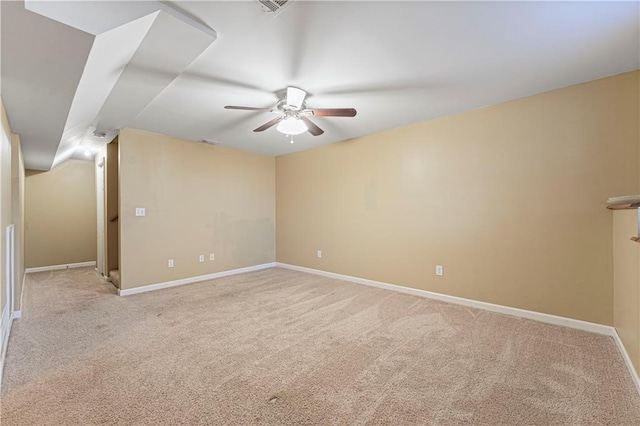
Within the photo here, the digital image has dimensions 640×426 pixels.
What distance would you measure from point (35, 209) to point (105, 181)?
89.1 inches

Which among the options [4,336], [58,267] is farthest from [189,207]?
[58,267]

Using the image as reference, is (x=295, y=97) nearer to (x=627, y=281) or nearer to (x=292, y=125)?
(x=292, y=125)

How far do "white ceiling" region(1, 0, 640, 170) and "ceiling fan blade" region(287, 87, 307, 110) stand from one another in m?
0.07

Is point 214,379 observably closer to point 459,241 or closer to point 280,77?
point 280,77

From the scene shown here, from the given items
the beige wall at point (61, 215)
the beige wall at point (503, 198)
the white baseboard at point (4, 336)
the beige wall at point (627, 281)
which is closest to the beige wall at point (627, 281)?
the beige wall at point (627, 281)

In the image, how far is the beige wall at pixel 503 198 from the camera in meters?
2.54

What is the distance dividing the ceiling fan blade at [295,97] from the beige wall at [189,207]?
104 inches

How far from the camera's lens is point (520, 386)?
1810mm

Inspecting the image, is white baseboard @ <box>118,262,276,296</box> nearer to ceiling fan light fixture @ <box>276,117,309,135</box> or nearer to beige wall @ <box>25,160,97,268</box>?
ceiling fan light fixture @ <box>276,117,309,135</box>

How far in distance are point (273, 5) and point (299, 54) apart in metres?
0.52

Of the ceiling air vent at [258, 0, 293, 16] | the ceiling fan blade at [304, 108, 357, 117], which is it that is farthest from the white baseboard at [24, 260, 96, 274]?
the ceiling air vent at [258, 0, 293, 16]

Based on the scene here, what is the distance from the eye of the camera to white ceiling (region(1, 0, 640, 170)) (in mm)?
1614

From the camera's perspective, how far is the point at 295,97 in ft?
8.78

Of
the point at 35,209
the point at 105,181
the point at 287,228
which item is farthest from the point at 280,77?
the point at 35,209
